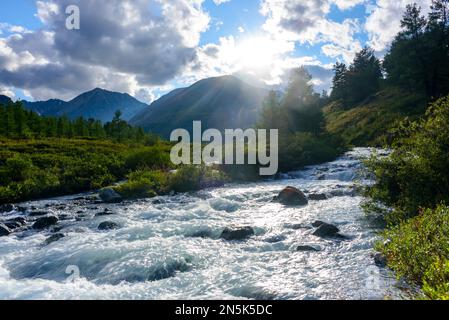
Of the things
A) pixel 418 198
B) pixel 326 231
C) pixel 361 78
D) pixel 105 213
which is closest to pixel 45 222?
pixel 105 213

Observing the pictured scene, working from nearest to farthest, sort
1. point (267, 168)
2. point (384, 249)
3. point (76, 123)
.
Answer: point (384, 249)
point (267, 168)
point (76, 123)

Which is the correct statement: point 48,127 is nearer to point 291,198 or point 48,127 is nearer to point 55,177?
point 55,177

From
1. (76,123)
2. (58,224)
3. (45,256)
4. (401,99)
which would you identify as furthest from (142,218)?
(76,123)

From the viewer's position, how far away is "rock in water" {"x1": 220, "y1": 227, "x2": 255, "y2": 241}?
45.5 ft

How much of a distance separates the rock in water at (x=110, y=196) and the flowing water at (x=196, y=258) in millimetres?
2998

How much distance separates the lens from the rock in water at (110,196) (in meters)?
22.7

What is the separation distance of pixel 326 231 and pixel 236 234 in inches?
143

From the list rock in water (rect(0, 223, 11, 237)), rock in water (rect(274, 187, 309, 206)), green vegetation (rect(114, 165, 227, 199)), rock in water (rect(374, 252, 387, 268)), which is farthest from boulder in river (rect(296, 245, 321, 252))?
green vegetation (rect(114, 165, 227, 199))

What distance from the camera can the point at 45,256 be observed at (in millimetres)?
12297

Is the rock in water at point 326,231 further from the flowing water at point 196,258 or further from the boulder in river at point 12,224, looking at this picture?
the boulder in river at point 12,224

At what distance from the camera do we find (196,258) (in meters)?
11.7

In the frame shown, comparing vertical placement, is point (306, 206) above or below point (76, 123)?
below

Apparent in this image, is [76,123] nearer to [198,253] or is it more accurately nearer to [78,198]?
[78,198]

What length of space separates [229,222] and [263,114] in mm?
39288
